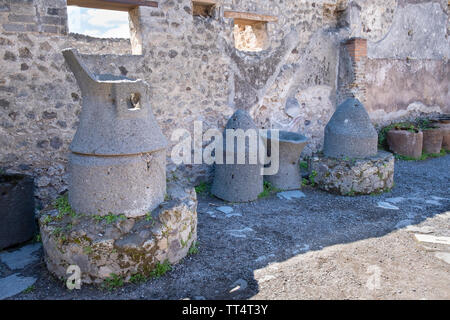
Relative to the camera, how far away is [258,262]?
3.36m

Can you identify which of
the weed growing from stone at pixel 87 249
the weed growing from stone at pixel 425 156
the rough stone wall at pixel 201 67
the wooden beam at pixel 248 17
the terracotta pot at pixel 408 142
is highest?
the wooden beam at pixel 248 17

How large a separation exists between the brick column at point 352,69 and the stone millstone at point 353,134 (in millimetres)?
1945

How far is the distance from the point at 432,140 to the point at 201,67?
19.8 ft

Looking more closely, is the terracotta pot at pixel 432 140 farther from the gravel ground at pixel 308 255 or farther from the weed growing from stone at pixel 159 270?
the weed growing from stone at pixel 159 270

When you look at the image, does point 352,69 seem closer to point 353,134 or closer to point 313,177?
point 353,134

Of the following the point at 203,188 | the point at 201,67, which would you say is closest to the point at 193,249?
the point at 203,188

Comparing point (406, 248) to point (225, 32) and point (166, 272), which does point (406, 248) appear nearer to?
point (166, 272)

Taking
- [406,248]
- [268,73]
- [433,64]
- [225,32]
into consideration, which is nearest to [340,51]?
[268,73]

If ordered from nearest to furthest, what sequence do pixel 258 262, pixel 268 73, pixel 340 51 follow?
1. pixel 258 262
2. pixel 268 73
3. pixel 340 51

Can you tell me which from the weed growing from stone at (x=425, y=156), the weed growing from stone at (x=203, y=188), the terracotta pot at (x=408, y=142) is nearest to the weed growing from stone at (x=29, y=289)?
the weed growing from stone at (x=203, y=188)

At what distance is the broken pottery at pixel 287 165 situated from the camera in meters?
5.56

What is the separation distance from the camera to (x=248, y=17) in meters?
6.04

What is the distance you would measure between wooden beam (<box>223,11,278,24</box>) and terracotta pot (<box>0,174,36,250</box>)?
4108 millimetres

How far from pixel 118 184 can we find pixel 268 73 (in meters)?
4.29
